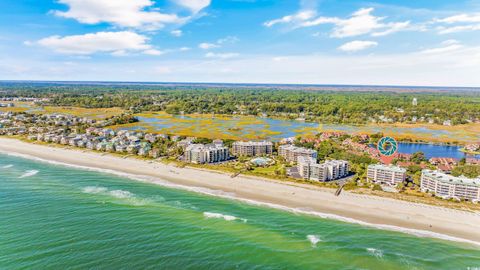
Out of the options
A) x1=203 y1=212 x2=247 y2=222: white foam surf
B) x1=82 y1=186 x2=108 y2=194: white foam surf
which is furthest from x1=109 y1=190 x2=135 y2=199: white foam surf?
x1=203 y1=212 x2=247 y2=222: white foam surf

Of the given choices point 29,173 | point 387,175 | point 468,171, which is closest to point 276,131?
point 387,175

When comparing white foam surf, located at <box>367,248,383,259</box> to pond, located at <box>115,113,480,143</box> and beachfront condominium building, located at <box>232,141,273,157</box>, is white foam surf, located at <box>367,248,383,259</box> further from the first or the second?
pond, located at <box>115,113,480,143</box>

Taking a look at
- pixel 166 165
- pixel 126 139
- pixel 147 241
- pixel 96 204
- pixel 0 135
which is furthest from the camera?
pixel 0 135

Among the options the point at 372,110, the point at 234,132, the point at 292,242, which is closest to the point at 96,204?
the point at 292,242

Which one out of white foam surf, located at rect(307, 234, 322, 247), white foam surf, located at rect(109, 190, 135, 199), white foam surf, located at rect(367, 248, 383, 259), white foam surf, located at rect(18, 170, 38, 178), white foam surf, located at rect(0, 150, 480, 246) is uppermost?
white foam surf, located at rect(18, 170, 38, 178)

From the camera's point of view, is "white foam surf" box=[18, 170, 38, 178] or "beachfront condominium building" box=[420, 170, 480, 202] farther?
"white foam surf" box=[18, 170, 38, 178]

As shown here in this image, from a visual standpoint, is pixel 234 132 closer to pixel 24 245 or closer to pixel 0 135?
pixel 0 135

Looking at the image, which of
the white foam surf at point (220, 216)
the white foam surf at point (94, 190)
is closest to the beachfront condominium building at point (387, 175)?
the white foam surf at point (220, 216)
